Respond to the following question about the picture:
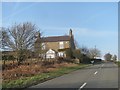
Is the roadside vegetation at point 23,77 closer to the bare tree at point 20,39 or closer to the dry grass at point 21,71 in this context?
the dry grass at point 21,71

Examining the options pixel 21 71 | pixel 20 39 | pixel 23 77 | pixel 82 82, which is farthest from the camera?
pixel 20 39

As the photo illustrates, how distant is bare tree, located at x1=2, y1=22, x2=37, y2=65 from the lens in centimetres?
4306

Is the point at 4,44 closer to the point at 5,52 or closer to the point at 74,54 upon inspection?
the point at 5,52

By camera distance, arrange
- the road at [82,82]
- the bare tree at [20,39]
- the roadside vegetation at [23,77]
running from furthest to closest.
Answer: the bare tree at [20,39] < the roadside vegetation at [23,77] < the road at [82,82]

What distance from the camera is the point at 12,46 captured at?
4325 centimetres

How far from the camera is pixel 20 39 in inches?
1713

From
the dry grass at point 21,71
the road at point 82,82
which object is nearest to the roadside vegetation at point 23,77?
the dry grass at point 21,71

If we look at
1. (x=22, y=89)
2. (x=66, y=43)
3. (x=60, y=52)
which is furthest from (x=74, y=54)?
(x=22, y=89)

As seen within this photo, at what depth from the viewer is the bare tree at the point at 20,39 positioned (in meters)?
43.1

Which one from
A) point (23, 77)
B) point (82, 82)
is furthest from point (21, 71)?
point (82, 82)

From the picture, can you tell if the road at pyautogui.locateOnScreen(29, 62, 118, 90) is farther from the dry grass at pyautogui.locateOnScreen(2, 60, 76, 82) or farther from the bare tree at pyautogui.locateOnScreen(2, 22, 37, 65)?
the bare tree at pyautogui.locateOnScreen(2, 22, 37, 65)

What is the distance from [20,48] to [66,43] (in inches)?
3057

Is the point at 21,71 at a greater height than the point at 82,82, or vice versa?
the point at 21,71

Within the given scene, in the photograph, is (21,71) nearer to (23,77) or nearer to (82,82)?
(23,77)
